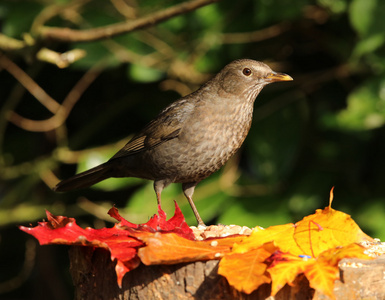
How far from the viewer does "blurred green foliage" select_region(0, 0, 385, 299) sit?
446 cm

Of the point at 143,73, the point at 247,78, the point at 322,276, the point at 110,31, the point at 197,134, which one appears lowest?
the point at 322,276

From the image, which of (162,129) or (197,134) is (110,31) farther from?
(197,134)

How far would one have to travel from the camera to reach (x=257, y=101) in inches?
197

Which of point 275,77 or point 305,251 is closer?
point 305,251

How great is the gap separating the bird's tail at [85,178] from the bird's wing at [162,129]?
0.51 feet

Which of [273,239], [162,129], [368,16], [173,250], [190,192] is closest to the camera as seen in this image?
[173,250]

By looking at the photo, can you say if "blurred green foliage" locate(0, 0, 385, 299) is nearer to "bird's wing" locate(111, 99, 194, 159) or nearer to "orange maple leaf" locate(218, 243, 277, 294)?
"bird's wing" locate(111, 99, 194, 159)

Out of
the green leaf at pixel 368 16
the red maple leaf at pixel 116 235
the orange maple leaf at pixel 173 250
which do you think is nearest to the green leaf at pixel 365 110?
the green leaf at pixel 368 16

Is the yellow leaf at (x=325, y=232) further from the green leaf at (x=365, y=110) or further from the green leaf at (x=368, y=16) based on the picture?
the green leaf at (x=368, y=16)

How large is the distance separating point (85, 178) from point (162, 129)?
28.0 inches

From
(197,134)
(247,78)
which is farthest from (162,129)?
(247,78)

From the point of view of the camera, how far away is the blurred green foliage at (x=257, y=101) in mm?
4457

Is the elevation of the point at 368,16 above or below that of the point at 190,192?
above

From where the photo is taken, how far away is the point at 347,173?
474cm
